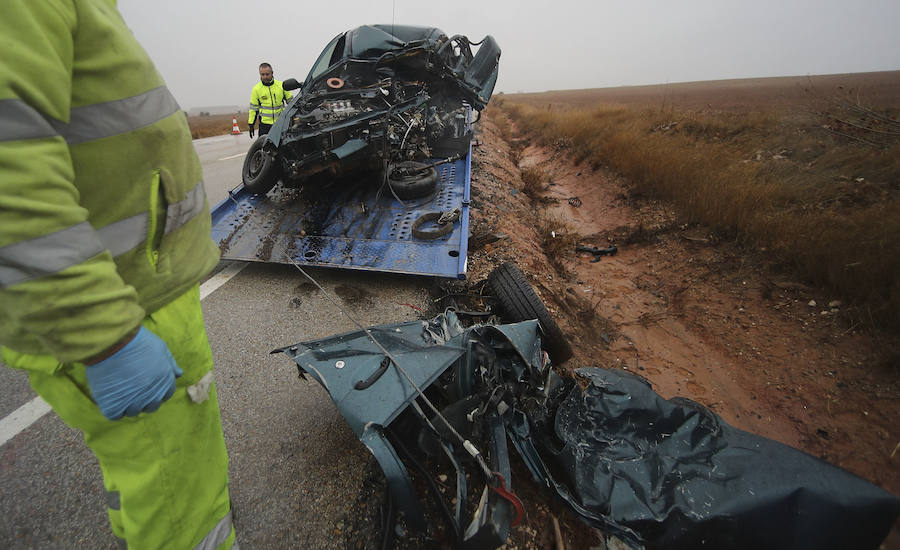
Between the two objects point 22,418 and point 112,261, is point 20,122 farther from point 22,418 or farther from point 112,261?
point 22,418

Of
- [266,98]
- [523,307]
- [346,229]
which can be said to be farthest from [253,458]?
[266,98]

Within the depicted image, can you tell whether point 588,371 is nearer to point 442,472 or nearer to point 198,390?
point 442,472

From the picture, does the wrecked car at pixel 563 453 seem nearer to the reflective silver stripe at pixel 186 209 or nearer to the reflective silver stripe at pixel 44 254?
the reflective silver stripe at pixel 186 209

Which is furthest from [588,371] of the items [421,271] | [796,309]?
[796,309]

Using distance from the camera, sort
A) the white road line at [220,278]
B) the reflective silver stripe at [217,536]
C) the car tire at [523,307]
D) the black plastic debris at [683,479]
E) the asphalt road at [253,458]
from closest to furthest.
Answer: the reflective silver stripe at [217,536] < the black plastic debris at [683,479] < the asphalt road at [253,458] < the car tire at [523,307] < the white road line at [220,278]

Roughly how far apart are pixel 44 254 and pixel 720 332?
410cm

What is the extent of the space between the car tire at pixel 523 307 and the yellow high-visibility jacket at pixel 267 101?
6.49 m

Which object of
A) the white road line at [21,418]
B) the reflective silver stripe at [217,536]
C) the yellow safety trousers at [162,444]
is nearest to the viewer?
the yellow safety trousers at [162,444]

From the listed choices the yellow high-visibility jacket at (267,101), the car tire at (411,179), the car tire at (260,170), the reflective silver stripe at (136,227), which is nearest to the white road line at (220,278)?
the car tire at (260,170)

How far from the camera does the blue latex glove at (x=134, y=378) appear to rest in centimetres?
82

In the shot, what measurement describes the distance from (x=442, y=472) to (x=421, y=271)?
1619mm

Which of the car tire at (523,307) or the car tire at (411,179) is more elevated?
the car tire at (411,179)

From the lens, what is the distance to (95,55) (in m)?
0.74

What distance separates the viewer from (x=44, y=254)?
0.64 metres
